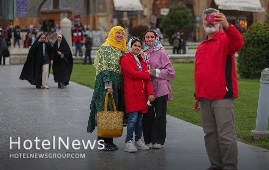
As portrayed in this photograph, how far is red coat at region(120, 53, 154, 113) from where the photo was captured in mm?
10570

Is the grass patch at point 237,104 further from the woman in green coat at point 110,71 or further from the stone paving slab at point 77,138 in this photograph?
the woman in green coat at point 110,71

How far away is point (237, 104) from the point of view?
58.7 feet

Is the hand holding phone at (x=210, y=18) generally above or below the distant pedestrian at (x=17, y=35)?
above

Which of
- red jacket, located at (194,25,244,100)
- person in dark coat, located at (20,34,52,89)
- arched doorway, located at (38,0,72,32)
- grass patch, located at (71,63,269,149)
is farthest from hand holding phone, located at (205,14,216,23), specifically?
arched doorway, located at (38,0,72,32)

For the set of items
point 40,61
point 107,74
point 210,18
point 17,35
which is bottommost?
point 17,35

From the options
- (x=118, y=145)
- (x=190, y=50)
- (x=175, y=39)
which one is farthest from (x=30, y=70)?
(x=190, y=50)

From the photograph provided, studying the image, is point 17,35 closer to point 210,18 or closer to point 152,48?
point 152,48

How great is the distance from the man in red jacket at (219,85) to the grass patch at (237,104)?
93.1 inches

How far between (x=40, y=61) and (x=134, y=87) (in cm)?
1228

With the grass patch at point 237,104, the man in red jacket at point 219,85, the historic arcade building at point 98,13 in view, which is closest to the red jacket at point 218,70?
the man in red jacket at point 219,85

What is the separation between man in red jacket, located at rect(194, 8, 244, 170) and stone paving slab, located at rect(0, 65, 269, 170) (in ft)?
2.20

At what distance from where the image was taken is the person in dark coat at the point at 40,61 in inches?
886

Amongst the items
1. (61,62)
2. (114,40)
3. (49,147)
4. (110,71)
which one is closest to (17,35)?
(61,62)

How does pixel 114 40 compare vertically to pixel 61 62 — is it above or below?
above
